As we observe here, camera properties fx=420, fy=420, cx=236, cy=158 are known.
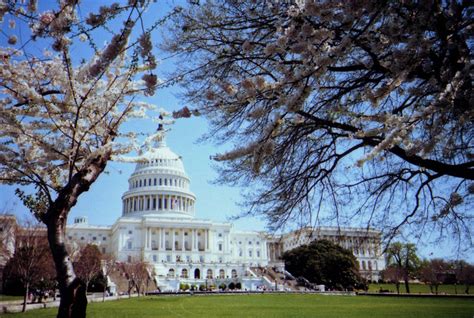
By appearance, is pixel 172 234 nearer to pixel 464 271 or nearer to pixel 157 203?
pixel 157 203

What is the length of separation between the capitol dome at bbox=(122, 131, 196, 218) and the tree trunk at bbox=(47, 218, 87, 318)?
96625mm

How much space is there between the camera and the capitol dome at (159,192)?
104 m

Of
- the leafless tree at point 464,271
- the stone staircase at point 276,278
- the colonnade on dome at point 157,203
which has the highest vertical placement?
the colonnade on dome at point 157,203

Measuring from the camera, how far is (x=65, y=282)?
Result: 6.13 m

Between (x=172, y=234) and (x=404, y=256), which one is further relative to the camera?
(x=172, y=234)

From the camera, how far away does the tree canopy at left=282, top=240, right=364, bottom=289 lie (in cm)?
6806

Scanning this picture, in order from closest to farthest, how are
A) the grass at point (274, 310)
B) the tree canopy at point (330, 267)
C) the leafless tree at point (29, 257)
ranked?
the grass at point (274, 310)
the leafless tree at point (29, 257)
the tree canopy at point (330, 267)

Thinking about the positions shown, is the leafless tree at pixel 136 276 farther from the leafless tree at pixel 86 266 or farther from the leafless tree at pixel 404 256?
the leafless tree at pixel 404 256

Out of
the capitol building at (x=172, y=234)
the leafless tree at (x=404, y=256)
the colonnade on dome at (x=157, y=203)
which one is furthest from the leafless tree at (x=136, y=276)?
the colonnade on dome at (x=157, y=203)

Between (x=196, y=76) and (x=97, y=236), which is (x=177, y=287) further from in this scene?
(x=196, y=76)

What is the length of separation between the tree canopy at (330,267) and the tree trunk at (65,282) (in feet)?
202

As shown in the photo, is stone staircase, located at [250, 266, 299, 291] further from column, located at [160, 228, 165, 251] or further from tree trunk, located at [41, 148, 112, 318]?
tree trunk, located at [41, 148, 112, 318]

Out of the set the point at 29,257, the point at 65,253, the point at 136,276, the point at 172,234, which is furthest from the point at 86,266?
the point at 172,234

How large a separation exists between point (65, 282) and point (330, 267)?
223 feet
